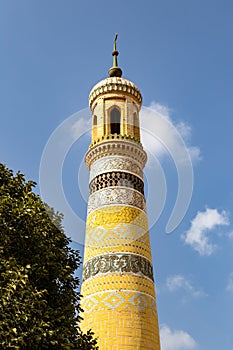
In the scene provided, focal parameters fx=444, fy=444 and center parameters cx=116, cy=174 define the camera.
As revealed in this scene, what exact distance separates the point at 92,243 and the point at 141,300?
2.80m

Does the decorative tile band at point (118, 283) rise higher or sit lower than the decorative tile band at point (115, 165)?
lower

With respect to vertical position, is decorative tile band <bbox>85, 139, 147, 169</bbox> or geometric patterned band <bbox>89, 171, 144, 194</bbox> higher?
decorative tile band <bbox>85, 139, 147, 169</bbox>

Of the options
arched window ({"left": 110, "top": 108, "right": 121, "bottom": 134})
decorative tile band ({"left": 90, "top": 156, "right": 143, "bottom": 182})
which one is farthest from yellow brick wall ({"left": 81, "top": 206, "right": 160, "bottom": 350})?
arched window ({"left": 110, "top": 108, "right": 121, "bottom": 134})

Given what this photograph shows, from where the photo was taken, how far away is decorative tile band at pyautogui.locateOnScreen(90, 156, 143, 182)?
17398 mm

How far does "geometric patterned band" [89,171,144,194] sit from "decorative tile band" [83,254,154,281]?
2.89 meters

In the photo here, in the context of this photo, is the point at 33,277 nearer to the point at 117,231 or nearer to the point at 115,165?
the point at 117,231

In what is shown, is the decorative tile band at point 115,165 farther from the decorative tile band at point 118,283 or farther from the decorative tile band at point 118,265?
the decorative tile band at point 118,283

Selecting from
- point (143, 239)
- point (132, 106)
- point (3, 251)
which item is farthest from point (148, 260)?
point (3, 251)

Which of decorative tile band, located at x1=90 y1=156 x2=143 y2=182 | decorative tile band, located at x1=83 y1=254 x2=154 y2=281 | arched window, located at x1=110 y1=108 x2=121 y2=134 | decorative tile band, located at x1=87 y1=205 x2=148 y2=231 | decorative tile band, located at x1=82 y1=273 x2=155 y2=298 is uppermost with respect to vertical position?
arched window, located at x1=110 y1=108 x2=121 y2=134

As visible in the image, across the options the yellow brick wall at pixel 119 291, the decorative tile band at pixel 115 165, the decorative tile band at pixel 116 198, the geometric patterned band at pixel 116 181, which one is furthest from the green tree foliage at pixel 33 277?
the decorative tile band at pixel 115 165

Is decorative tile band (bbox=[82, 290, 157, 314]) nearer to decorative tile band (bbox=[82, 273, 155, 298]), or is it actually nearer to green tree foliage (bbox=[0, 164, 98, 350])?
decorative tile band (bbox=[82, 273, 155, 298])

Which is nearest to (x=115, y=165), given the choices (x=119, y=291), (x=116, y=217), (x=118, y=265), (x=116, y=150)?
(x=116, y=150)

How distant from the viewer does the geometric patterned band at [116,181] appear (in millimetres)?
17056

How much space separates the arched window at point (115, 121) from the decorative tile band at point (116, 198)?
3.37m
